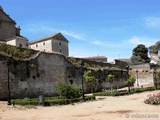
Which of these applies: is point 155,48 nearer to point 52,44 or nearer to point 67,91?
point 52,44

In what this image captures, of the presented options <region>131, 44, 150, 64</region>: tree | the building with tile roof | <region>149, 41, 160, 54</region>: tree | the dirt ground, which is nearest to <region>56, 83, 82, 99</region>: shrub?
the dirt ground

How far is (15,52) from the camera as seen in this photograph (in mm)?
22953

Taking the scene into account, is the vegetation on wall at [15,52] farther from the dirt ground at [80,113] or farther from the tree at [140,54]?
the tree at [140,54]

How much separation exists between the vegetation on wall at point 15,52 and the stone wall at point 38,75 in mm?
561

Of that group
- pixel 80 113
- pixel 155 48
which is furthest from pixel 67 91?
pixel 155 48

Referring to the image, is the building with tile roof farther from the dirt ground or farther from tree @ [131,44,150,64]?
the dirt ground

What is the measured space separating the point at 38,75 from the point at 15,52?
10.6 feet

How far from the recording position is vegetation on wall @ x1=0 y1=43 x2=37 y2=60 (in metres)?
22.0

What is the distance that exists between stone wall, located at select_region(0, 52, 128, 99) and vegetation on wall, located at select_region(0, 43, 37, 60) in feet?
1.84

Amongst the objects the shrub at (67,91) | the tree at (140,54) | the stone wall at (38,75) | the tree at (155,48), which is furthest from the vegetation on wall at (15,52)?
the tree at (155,48)

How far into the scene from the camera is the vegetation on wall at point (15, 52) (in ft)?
72.2

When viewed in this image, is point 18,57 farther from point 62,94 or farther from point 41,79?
point 62,94

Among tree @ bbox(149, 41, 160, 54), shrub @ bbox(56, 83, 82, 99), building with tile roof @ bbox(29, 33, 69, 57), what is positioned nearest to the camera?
shrub @ bbox(56, 83, 82, 99)

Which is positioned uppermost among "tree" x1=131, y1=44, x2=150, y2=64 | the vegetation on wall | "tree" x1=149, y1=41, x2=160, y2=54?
"tree" x1=149, y1=41, x2=160, y2=54
